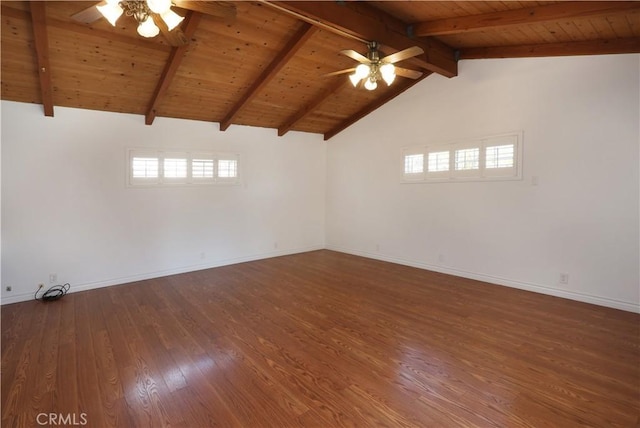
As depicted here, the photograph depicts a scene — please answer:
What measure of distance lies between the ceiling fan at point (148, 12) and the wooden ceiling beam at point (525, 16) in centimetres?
257

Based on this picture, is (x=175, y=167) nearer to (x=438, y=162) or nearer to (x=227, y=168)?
(x=227, y=168)

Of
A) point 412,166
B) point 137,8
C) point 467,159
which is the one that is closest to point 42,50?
point 137,8

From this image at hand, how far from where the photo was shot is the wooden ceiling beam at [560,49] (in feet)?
11.8

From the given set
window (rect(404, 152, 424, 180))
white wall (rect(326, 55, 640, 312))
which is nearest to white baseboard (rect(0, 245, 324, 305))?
white wall (rect(326, 55, 640, 312))

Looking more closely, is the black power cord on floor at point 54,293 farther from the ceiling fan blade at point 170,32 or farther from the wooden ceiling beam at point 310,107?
the wooden ceiling beam at point 310,107

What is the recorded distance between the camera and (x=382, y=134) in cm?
632

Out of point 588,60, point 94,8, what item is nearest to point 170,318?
point 94,8

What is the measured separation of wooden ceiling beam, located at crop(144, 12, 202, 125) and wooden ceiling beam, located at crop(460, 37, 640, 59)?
13.0 feet

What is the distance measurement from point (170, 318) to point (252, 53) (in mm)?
3436

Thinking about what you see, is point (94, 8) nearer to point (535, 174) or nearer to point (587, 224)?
point (535, 174)

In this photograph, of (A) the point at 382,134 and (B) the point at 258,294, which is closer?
(B) the point at 258,294

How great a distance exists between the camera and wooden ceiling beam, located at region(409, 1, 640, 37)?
288 cm

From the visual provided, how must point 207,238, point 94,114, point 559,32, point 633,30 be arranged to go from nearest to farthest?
point 633,30, point 559,32, point 94,114, point 207,238

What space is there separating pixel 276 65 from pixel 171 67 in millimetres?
1318
